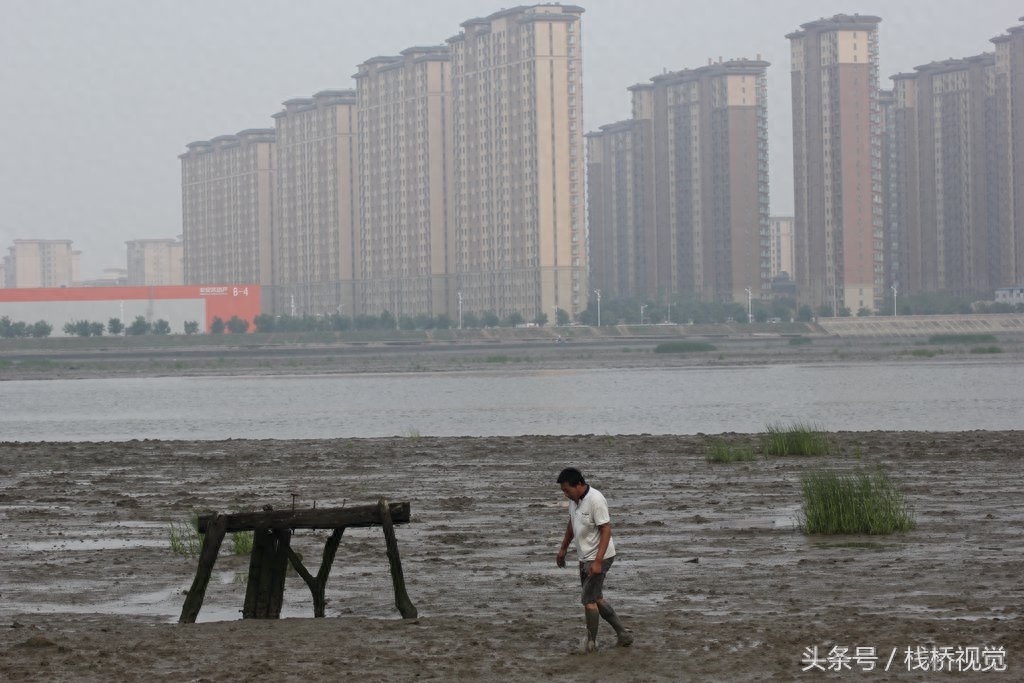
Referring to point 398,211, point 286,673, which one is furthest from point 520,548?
point 398,211

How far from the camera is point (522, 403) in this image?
178 feet

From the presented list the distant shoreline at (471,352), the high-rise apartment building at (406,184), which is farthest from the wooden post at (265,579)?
the high-rise apartment building at (406,184)

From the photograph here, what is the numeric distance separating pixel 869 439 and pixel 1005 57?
151353 millimetres

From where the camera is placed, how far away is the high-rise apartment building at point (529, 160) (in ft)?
504

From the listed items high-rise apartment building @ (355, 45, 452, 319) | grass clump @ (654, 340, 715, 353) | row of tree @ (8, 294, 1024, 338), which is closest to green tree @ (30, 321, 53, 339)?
row of tree @ (8, 294, 1024, 338)

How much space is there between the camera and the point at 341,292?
184m

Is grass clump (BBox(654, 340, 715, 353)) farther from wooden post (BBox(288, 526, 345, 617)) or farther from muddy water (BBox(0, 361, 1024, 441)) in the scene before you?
wooden post (BBox(288, 526, 345, 617))

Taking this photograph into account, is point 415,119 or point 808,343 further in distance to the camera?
point 415,119

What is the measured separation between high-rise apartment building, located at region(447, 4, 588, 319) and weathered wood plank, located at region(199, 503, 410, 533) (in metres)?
141

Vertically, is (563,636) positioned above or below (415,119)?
below

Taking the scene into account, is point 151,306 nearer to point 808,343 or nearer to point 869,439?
point 808,343

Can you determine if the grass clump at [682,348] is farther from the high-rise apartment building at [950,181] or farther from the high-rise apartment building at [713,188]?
the high-rise apartment building at [950,181]

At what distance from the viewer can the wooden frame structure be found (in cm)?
1168

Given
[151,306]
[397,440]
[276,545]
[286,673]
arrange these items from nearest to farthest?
[286,673] → [276,545] → [397,440] → [151,306]
